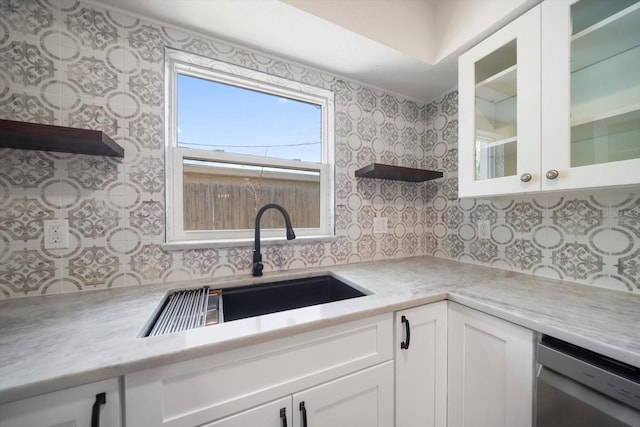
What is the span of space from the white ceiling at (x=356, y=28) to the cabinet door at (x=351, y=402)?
4.76 ft

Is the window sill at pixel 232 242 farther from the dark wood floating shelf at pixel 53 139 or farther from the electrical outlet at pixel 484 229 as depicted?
the electrical outlet at pixel 484 229

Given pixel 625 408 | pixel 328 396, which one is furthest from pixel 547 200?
pixel 328 396

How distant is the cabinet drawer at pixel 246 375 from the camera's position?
21.5 inches

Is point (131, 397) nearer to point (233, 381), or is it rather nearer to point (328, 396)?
point (233, 381)

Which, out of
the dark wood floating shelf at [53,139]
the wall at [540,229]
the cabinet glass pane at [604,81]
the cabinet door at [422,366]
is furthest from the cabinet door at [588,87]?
the dark wood floating shelf at [53,139]

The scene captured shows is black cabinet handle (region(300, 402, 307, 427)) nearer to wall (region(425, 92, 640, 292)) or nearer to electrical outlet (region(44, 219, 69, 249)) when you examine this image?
electrical outlet (region(44, 219, 69, 249))

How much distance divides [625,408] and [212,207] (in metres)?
1.54

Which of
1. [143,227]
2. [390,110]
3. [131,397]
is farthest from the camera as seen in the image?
[390,110]

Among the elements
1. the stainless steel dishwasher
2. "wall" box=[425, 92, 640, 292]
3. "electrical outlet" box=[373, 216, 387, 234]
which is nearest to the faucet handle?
"electrical outlet" box=[373, 216, 387, 234]

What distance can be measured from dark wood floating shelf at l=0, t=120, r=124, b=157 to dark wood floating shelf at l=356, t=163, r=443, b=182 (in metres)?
1.19

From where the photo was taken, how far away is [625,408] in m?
0.55

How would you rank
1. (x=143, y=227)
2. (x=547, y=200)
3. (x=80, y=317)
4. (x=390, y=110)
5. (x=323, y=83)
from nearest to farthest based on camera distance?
1. (x=80, y=317)
2. (x=143, y=227)
3. (x=547, y=200)
4. (x=323, y=83)
5. (x=390, y=110)

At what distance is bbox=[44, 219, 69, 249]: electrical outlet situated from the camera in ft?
2.94

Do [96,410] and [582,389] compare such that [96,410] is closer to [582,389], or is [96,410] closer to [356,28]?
[582,389]
